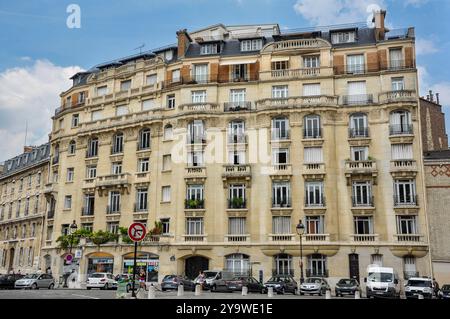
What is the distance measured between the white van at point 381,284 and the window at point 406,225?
257 inches

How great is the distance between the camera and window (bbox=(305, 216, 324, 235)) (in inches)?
1626

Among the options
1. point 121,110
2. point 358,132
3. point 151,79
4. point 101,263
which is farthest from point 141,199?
point 358,132

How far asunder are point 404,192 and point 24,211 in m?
44.1

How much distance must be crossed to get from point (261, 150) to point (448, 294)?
19225mm

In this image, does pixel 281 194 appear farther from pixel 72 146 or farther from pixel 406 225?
pixel 72 146

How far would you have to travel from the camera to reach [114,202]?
48625 mm

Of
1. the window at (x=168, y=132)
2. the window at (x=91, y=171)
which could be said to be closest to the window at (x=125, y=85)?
the window at (x=168, y=132)

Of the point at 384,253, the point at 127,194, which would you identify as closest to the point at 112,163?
the point at 127,194

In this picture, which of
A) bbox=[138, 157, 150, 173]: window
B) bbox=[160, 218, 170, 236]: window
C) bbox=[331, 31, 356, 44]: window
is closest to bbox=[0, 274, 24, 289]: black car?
bbox=[160, 218, 170, 236]: window

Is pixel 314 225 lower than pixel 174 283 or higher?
higher

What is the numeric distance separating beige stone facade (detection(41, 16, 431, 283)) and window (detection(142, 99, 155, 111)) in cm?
13

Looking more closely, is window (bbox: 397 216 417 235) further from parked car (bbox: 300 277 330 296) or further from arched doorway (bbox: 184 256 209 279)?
arched doorway (bbox: 184 256 209 279)

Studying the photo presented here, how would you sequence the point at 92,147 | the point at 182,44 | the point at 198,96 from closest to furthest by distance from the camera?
the point at 198,96 → the point at 182,44 → the point at 92,147

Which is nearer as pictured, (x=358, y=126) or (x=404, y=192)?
(x=404, y=192)
